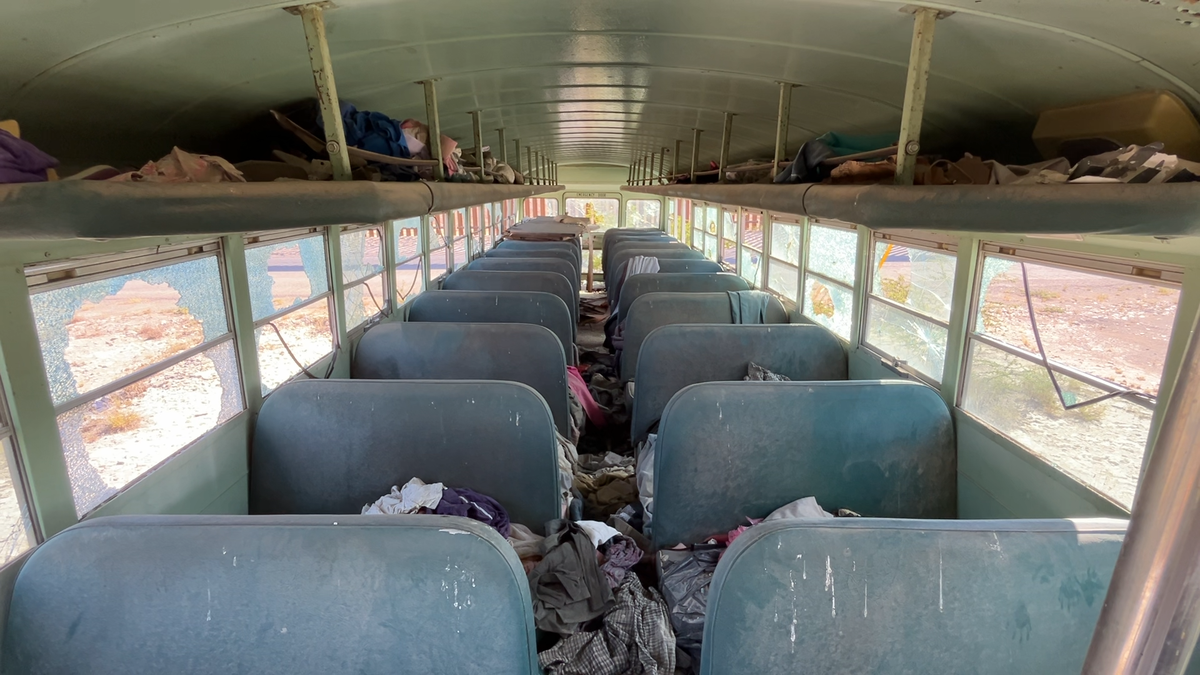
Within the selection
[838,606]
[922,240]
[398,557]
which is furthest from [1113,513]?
[398,557]

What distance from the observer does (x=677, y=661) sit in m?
2.35

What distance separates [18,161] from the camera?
1231mm

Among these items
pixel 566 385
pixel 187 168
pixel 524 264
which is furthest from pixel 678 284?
pixel 187 168

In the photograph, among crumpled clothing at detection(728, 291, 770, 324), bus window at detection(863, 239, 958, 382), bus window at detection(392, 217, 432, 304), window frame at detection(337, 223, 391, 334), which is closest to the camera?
bus window at detection(863, 239, 958, 382)

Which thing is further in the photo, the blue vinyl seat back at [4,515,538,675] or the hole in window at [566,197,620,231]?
the hole in window at [566,197,620,231]

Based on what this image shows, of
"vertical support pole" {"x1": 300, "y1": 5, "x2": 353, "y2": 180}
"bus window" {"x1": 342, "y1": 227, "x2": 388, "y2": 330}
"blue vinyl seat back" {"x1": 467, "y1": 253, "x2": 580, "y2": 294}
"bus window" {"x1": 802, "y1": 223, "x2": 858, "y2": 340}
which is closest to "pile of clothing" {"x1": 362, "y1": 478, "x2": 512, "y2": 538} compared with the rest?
"vertical support pole" {"x1": 300, "y1": 5, "x2": 353, "y2": 180}

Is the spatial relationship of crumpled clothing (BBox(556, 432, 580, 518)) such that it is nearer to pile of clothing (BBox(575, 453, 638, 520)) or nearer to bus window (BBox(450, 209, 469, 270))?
pile of clothing (BBox(575, 453, 638, 520))

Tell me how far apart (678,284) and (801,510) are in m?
3.42

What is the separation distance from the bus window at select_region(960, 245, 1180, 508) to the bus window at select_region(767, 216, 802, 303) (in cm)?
261

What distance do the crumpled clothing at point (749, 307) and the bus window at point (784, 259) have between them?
1.16ft

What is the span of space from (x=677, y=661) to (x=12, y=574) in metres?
2.02

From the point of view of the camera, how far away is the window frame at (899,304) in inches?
120

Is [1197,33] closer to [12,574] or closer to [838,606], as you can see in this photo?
[838,606]

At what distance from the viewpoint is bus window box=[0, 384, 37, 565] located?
63.7 inches
